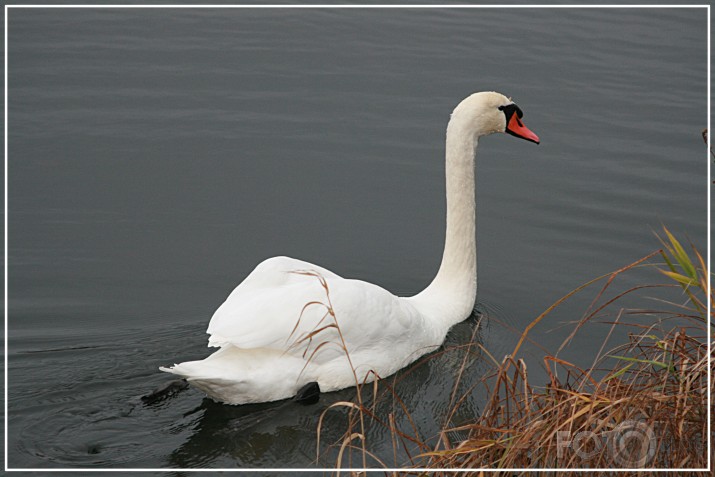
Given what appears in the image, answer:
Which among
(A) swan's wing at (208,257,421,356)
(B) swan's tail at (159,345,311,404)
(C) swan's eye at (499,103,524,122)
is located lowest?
(B) swan's tail at (159,345,311,404)

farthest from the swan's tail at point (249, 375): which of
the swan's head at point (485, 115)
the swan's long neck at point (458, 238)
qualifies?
the swan's head at point (485, 115)

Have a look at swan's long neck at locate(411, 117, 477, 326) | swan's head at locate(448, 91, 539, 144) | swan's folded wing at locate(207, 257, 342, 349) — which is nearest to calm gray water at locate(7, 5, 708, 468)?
swan's long neck at locate(411, 117, 477, 326)

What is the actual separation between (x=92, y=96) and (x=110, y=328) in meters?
2.79

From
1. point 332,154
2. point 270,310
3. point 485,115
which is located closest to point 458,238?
point 485,115

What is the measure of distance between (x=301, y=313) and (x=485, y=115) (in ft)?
7.54

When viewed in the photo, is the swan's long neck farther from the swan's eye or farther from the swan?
the swan's eye

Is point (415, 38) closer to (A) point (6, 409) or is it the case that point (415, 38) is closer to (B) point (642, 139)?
(B) point (642, 139)

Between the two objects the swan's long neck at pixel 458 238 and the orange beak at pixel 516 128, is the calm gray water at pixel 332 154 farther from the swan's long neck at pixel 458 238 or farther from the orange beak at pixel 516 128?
the orange beak at pixel 516 128

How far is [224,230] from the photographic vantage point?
26.0ft

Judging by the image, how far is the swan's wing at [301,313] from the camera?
5801 mm

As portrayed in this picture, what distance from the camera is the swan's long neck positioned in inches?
284

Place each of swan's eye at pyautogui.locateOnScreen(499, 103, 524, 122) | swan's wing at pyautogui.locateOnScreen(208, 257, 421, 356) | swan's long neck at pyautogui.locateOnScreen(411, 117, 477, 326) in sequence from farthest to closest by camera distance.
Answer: swan's eye at pyautogui.locateOnScreen(499, 103, 524, 122) → swan's long neck at pyautogui.locateOnScreen(411, 117, 477, 326) → swan's wing at pyautogui.locateOnScreen(208, 257, 421, 356)

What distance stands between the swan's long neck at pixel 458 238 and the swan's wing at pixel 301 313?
24.3 inches

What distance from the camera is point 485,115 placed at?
23.9 feet
